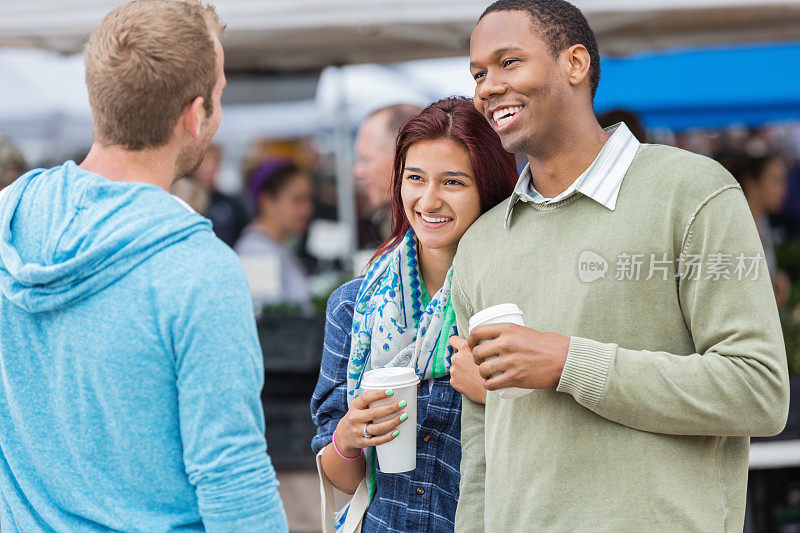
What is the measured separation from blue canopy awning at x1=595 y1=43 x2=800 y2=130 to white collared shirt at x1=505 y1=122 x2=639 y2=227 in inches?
150

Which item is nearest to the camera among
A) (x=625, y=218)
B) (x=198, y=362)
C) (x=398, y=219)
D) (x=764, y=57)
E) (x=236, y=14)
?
(x=198, y=362)

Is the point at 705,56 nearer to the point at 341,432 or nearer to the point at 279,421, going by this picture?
the point at 279,421

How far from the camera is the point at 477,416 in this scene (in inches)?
77.2

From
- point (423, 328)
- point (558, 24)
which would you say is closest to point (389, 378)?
point (423, 328)

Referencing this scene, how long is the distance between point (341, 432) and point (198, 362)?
2.58ft

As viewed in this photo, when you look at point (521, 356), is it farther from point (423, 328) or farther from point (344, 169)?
point (344, 169)

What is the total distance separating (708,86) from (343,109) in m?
2.44

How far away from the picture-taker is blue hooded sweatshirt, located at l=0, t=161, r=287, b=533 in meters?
1.30

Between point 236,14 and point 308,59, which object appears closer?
point 236,14

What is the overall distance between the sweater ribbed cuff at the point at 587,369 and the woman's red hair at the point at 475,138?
64 centimetres

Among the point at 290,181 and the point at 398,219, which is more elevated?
the point at 398,219

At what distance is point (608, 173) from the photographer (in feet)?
5.63

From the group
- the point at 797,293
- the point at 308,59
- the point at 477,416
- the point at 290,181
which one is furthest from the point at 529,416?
the point at 290,181

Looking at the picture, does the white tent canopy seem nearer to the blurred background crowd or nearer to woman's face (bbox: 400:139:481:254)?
the blurred background crowd
